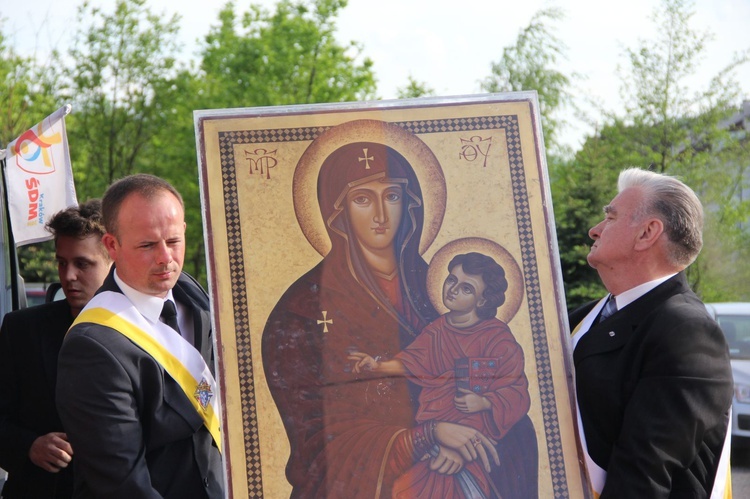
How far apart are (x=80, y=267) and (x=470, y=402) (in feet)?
7.06

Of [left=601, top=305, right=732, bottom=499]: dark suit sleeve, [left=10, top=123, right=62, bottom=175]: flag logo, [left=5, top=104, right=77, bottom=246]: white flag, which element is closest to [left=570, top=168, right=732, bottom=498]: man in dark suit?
[left=601, top=305, right=732, bottom=499]: dark suit sleeve

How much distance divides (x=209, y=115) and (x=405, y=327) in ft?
3.11

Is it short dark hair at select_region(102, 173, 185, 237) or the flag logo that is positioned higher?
the flag logo

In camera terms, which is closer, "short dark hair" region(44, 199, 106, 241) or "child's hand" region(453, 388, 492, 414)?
"child's hand" region(453, 388, 492, 414)

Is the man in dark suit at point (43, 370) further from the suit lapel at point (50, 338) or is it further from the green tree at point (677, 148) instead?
the green tree at point (677, 148)

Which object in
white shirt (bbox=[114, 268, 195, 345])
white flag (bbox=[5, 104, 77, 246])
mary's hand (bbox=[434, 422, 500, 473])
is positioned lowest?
mary's hand (bbox=[434, 422, 500, 473])

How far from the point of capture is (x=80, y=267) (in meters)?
4.31

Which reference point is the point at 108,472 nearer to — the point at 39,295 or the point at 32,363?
the point at 32,363

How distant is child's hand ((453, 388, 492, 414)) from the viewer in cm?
300

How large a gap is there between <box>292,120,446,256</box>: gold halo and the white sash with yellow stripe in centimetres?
63

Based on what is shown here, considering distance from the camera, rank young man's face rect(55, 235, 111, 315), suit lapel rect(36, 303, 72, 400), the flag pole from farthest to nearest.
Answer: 1. the flag pole
2. young man's face rect(55, 235, 111, 315)
3. suit lapel rect(36, 303, 72, 400)

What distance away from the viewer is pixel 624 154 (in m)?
15.5

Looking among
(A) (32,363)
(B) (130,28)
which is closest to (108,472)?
(A) (32,363)

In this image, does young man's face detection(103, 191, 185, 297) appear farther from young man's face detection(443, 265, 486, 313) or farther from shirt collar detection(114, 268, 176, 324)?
young man's face detection(443, 265, 486, 313)
